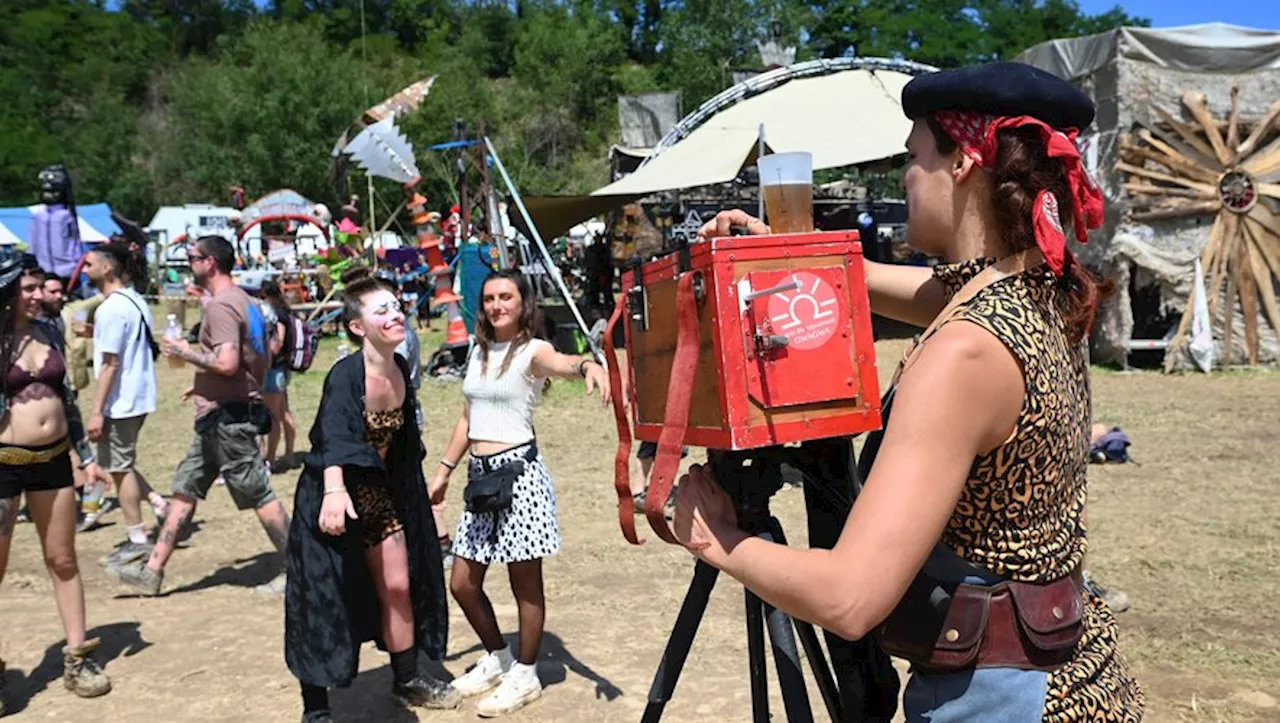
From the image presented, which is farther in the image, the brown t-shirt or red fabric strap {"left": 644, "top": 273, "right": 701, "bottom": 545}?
the brown t-shirt

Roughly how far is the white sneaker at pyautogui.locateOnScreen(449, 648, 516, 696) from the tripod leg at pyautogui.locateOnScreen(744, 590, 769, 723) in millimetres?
2695

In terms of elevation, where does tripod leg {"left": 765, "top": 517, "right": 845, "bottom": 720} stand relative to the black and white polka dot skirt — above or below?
above

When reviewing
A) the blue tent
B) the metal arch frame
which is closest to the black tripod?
the metal arch frame

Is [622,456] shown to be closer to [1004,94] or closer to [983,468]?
[983,468]

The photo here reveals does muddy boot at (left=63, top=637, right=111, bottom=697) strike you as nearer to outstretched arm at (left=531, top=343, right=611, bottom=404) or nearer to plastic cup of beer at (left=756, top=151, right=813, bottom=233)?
outstretched arm at (left=531, top=343, right=611, bottom=404)

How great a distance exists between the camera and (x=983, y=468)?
1.46 metres

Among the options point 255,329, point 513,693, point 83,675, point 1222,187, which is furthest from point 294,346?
point 1222,187

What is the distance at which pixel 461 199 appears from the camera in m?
13.5

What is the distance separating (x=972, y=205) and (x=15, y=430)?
4348 millimetres

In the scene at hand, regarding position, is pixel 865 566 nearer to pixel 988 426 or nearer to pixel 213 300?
pixel 988 426

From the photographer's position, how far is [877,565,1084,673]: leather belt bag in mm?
1482

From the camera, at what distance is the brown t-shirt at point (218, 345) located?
5773 millimetres

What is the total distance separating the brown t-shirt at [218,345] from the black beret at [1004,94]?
5.12 metres

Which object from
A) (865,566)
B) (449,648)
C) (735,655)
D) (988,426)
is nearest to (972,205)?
(988,426)
